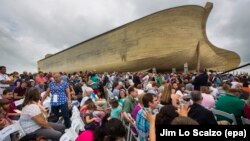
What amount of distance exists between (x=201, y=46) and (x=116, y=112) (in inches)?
1355

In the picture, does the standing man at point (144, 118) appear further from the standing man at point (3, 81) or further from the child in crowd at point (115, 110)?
the standing man at point (3, 81)

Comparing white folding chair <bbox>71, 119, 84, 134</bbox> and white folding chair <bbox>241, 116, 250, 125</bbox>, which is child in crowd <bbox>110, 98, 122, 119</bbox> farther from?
white folding chair <bbox>241, 116, 250, 125</bbox>

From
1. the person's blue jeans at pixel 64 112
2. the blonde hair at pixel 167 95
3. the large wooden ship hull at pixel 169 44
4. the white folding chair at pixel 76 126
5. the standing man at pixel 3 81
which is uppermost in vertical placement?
the large wooden ship hull at pixel 169 44

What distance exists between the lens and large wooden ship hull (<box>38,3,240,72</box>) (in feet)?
123

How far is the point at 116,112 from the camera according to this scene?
5.99 meters

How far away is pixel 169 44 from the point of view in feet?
123

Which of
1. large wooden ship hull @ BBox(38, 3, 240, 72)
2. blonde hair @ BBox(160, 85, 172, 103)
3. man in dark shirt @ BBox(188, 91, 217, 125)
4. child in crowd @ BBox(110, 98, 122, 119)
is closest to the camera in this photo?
man in dark shirt @ BBox(188, 91, 217, 125)

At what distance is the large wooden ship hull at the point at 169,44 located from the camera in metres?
37.3

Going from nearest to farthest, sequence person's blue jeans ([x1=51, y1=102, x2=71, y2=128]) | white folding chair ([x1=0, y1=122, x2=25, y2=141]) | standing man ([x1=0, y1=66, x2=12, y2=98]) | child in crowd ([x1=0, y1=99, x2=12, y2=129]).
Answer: white folding chair ([x1=0, y1=122, x2=25, y2=141])
child in crowd ([x1=0, y1=99, x2=12, y2=129])
person's blue jeans ([x1=51, y1=102, x2=71, y2=128])
standing man ([x1=0, y1=66, x2=12, y2=98])

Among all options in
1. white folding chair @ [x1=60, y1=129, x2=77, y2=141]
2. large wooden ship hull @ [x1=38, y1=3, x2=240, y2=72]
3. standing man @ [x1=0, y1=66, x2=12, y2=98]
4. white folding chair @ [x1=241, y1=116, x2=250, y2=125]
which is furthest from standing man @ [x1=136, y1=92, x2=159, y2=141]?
large wooden ship hull @ [x1=38, y1=3, x2=240, y2=72]

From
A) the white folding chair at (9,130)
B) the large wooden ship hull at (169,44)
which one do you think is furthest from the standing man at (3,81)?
the large wooden ship hull at (169,44)

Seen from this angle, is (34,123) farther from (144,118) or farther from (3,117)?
(144,118)

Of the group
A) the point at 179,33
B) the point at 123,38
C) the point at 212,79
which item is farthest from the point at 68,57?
the point at 212,79

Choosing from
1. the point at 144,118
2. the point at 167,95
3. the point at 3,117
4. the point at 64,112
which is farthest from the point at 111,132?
the point at 64,112
